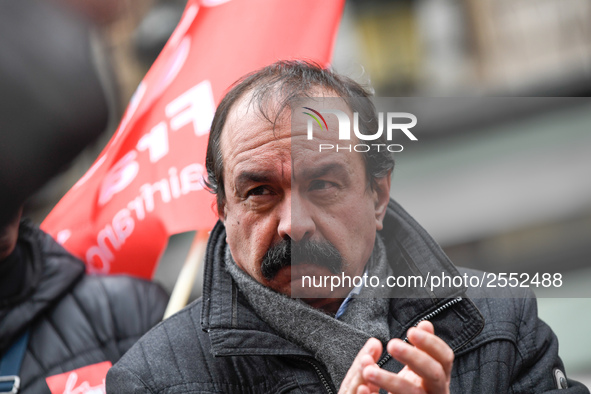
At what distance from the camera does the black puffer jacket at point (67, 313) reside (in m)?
1.91

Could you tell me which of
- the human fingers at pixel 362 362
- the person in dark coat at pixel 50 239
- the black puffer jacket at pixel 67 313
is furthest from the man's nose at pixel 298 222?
the black puffer jacket at pixel 67 313

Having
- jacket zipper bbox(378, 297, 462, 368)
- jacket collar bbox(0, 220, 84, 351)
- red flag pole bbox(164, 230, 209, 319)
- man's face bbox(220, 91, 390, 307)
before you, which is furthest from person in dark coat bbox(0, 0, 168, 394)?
jacket zipper bbox(378, 297, 462, 368)

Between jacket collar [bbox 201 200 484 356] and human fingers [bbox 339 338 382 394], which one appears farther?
jacket collar [bbox 201 200 484 356]

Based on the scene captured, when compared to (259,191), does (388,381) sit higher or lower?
lower

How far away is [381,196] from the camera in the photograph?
143cm

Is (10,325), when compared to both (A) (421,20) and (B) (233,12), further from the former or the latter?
(A) (421,20)

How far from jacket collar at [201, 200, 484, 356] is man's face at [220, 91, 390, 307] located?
0.06m

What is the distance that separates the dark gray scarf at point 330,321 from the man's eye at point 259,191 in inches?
7.6

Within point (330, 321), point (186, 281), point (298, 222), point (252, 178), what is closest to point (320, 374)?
point (330, 321)

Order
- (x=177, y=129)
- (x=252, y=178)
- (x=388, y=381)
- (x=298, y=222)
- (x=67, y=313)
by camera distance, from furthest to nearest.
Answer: (x=177, y=129) → (x=67, y=313) → (x=252, y=178) → (x=298, y=222) → (x=388, y=381)

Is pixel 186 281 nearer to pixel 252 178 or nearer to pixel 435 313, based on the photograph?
pixel 252 178

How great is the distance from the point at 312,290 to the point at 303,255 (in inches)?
3.2

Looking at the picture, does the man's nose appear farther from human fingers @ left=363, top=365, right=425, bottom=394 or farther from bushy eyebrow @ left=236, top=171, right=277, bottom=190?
human fingers @ left=363, top=365, right=425, bottom=394

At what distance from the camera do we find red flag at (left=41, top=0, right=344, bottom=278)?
6.92ft
